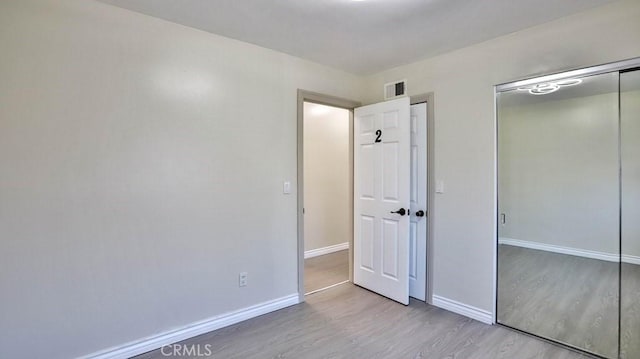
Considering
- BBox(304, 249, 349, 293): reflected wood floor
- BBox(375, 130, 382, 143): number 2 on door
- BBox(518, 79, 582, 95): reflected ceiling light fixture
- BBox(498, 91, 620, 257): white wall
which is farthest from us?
BBox(304, 249, 349, 293): reflected wood floor

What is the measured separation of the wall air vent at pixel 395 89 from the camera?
10.6 feet

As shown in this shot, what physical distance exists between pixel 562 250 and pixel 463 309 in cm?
96

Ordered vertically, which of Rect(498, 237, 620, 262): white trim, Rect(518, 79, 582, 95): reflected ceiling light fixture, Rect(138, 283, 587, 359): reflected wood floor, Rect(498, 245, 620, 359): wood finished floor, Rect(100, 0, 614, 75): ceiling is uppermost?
Rect(100, 0, 614, 75): ceiling

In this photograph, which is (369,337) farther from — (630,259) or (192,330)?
(630,259)

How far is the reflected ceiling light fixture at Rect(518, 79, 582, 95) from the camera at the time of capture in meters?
2.27

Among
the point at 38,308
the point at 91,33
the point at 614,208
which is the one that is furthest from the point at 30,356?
the point at 614,208

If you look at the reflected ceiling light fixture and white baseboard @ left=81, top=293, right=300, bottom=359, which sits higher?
the reflected ceiling light fixture

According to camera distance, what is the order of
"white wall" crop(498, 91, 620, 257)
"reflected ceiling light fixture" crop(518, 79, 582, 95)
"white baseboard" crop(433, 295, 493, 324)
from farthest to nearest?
"white baseboard" crop(433, 295, 493, 324)
"reflected ceiling light fixture" crop(518, 79, 582, 95)
"white wall" crop(498, 91, 620, 257)

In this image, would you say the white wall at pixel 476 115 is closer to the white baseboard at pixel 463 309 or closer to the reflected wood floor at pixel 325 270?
the white baseboard at pixel 463 309

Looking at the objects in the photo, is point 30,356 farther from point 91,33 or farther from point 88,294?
point 91,33

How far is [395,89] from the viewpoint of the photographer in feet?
10.9

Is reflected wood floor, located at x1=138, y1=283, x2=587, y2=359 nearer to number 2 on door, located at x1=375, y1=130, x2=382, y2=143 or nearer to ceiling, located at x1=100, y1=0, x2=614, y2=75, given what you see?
number 2 on door, located at x1=375, y1=130, x2=382, y2=143

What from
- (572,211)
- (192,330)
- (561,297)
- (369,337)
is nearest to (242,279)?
(192,330)

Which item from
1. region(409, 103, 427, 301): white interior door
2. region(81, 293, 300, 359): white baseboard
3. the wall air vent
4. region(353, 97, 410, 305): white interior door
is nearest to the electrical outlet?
region(81, 293, 300, 359): white baseboard
